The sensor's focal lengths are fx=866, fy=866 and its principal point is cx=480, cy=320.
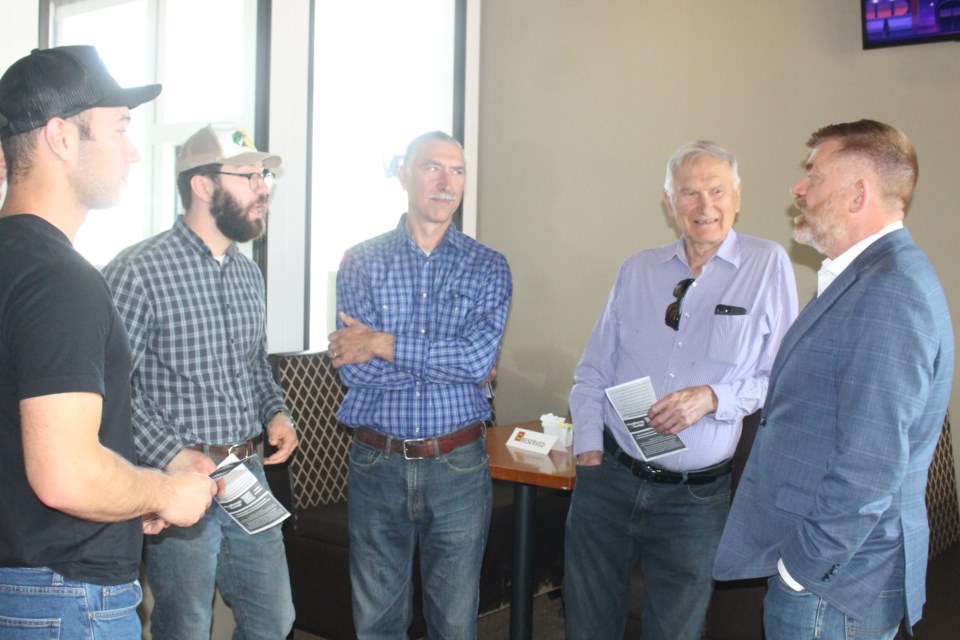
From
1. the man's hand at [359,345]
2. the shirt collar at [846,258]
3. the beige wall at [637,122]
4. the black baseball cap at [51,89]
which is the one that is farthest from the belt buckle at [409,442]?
the beige wall at [637,122]

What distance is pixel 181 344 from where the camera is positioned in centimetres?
242

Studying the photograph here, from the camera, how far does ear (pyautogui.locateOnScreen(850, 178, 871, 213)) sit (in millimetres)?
1884

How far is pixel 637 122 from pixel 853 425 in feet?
9.73

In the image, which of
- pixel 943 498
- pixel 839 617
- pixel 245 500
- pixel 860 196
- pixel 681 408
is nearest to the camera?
pixel 839 617

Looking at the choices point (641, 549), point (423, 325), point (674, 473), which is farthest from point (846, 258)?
point (423, 325)

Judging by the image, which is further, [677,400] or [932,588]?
[932,588]

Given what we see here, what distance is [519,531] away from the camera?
10.6ft

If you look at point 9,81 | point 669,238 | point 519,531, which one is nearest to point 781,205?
point 669,238

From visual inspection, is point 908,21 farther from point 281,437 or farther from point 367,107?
point 281,437

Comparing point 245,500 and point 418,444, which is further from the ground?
point 418,444

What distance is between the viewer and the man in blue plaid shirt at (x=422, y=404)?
253 centimetres

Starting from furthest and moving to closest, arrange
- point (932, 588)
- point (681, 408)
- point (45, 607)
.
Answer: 1. point (932, 588)
2. point (681, 408)
3. point (45, 607)

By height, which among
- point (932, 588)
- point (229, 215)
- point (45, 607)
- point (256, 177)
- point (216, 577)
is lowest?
point (932, 588)

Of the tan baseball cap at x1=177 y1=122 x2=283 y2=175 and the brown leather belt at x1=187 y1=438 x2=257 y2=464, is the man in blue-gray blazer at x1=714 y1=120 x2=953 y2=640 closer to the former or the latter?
the brown leather belt at x1=187 y1=438 x2=257 y2=464
